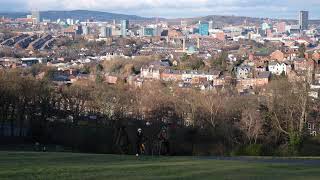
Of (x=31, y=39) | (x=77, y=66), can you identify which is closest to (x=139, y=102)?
(x=77, y=66)

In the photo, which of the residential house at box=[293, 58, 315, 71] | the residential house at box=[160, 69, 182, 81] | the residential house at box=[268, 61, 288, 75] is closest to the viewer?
the residential house at box=[293, 58, 315, 71]

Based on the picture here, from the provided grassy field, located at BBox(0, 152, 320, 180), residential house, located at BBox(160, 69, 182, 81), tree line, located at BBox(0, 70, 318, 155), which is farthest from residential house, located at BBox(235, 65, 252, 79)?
grassy field, located at BBox(0, 152, 320, 180)

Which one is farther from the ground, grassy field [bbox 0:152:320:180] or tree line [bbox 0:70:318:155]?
grassy field [bbox 0:152:320:180]

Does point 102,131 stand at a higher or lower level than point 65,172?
lower

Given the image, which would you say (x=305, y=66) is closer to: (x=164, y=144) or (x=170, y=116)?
(x=170, y=116)

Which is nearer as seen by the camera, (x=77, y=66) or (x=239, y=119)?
(x=239, y=119)

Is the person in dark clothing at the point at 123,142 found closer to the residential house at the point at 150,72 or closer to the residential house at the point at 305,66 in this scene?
the residential house at the point at 305,66

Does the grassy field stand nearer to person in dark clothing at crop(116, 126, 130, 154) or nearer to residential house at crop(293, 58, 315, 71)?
person in dark clothing at crop(116, 126, 130, 154)

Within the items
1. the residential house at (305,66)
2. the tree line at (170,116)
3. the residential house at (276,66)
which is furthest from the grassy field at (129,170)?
the residential house at (276,66)

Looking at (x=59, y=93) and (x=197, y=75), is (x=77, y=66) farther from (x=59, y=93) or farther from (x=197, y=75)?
(x=59, y=93)

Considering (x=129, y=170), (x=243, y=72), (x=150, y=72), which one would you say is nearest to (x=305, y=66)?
(x=243, y=72)

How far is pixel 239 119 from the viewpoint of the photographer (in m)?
35.2

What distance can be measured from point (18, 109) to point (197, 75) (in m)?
48.9

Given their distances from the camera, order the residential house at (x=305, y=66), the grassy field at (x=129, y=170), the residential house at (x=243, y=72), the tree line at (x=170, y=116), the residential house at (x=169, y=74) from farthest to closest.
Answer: the residential house at (x=169, y=74)
the residential house at (x=243, y=72)
the residential house at (x=305, y=66)
the tree line at (x=170, y=116)
the grassy field at (x=129, y=170)
